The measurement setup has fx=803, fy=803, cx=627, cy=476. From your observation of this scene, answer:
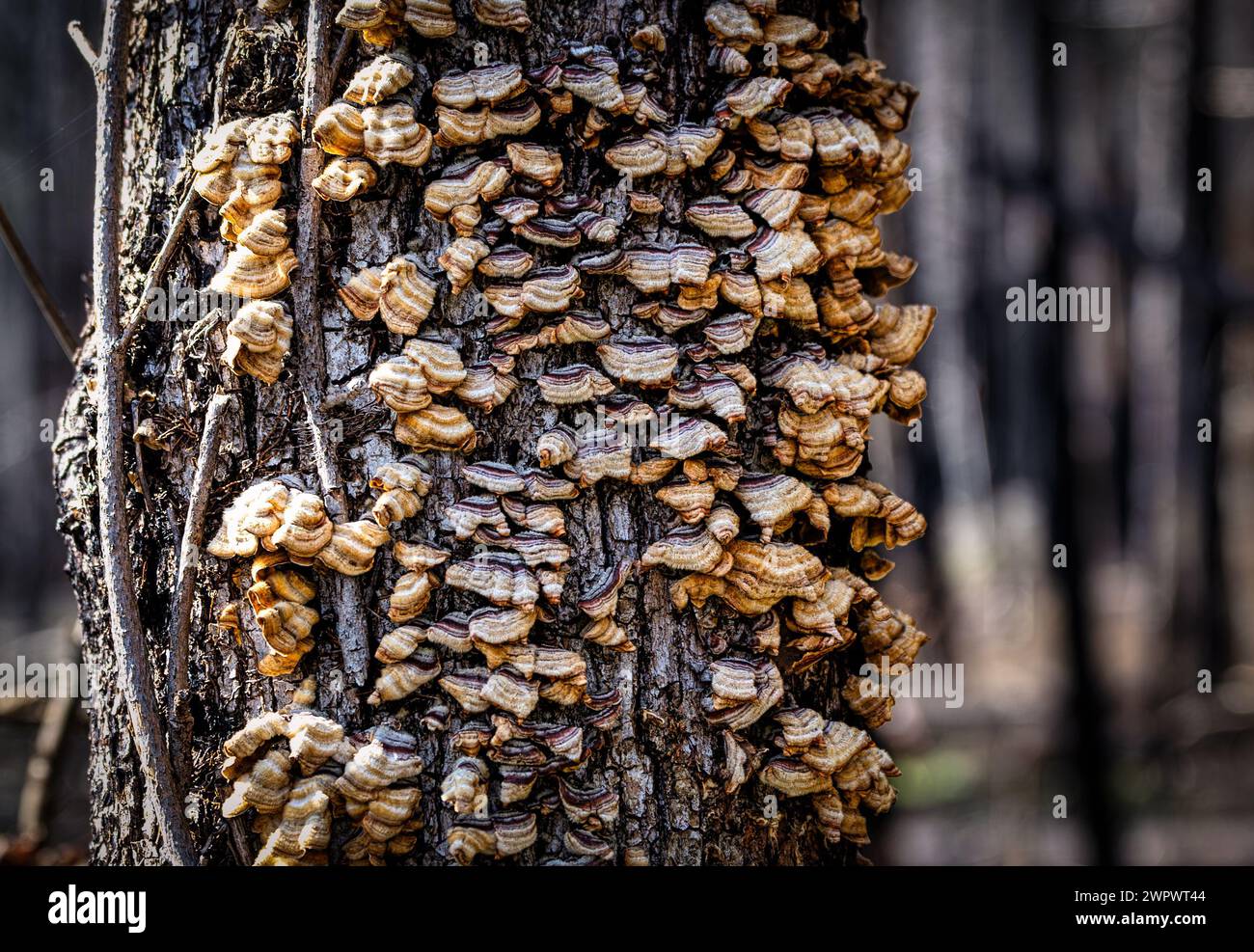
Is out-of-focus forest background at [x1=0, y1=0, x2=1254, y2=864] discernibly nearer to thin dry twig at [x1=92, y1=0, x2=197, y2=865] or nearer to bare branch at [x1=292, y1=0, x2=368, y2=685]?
thin dry twig at [x1=92, y1=0, x2=197, y2=865]

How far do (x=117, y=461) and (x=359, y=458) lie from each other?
0.42m

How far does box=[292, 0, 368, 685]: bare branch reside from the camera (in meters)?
1.10

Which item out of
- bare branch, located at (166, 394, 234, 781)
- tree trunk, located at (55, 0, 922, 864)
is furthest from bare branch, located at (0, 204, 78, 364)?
bare branch, located at (166, 394, 234, 781)

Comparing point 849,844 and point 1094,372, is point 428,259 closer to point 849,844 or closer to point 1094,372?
point 849,844

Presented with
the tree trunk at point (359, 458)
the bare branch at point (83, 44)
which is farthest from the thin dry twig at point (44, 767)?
the bare branch at point (83, 44)

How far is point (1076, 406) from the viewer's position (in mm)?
4504

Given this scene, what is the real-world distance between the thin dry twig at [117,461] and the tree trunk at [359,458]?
0.02 metres

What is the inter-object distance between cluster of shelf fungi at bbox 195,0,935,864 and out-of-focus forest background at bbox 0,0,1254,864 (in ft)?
10.9

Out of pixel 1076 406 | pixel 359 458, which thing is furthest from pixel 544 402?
pixel 1076 406

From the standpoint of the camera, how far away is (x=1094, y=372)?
5.92 m

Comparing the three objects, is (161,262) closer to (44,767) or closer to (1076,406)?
(44,767)
